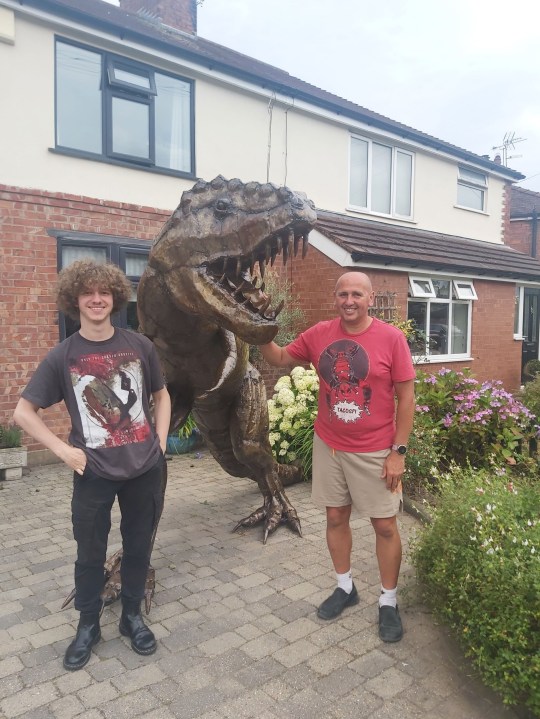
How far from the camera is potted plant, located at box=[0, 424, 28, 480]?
628 cm

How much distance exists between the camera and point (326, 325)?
10.1ft

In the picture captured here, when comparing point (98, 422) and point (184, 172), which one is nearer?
point (98, 422)

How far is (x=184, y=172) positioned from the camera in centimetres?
848

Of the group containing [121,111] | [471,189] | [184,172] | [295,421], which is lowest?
[295,421]

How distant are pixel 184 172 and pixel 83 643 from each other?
23.4ft

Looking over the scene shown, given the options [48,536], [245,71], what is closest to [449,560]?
[48,536]

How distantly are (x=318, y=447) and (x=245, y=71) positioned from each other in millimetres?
7646

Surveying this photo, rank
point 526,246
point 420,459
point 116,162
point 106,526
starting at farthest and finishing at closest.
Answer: point 526,246
point 116,162
point 420,459
point 106,526

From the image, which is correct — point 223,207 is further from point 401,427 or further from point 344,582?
point 344,582

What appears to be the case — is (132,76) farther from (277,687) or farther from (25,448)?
(277,687)

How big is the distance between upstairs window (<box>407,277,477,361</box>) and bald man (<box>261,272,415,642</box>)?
25.5ft

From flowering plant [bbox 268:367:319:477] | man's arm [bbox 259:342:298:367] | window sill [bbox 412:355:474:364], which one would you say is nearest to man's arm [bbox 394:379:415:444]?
man's arm [bbox 259:342:298:367]

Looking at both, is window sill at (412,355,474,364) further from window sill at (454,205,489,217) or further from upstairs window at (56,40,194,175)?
upstairs window at (56,40,194,175)

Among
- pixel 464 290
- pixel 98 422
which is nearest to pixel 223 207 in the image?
pixel 98 422
